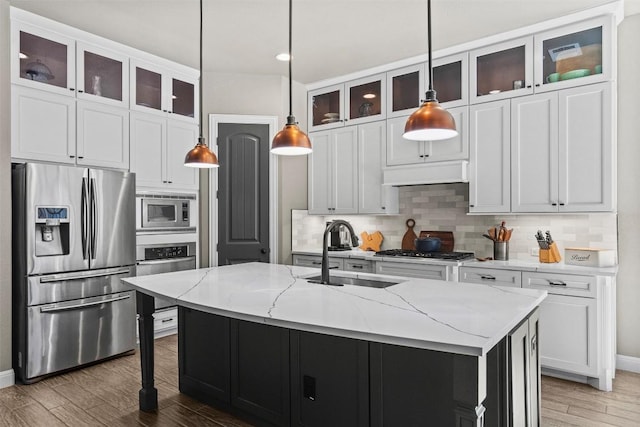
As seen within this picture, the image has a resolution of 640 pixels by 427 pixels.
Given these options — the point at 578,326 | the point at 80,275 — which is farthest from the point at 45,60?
the point at 578,326

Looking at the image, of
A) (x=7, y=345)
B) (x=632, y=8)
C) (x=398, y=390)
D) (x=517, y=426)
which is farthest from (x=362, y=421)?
(x=632, y=8)

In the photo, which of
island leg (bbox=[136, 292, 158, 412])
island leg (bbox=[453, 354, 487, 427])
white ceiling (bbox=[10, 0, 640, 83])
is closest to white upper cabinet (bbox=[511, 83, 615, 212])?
white ceiling (bbox=[10, 0, 640, 83])

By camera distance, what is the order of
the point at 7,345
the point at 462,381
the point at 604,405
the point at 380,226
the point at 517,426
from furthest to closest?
the point at 380,226 < the point at 7,345 < the point at 604,405 < the point at 517,426 < the point at 462,381

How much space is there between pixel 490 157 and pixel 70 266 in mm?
3625

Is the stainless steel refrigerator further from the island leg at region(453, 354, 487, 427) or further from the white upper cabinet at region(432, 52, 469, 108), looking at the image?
the island leg at region(453, 354, 487, 427)

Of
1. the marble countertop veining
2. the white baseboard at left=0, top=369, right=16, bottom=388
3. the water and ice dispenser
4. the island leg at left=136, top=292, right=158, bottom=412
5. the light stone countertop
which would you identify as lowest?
the white baseboard at left=0, top=369, right=16, bottom=388

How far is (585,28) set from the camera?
3369mm

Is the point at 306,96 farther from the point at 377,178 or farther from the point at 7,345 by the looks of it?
the point at 7,345

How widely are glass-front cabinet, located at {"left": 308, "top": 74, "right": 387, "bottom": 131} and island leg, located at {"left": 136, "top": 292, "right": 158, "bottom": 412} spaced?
115 inches

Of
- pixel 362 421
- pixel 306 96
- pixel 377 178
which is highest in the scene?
pixel 306 96

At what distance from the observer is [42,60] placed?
3422mm

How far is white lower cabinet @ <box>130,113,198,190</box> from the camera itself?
4.09 m

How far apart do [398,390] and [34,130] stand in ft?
10.7

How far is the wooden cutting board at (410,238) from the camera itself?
4574mm
